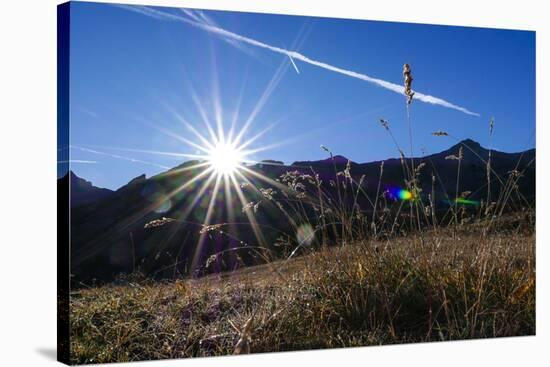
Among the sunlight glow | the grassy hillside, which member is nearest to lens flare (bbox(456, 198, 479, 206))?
the grassy hillside

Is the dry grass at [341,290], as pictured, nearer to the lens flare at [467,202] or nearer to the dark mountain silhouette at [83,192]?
the lens flare at [467,202]

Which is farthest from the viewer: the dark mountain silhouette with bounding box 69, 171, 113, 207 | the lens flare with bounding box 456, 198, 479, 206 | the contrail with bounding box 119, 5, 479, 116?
the lens flare with bounding box 456, 198, 479, 206

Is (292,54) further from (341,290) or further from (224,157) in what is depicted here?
(341,290)

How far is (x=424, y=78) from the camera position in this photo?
203 inches

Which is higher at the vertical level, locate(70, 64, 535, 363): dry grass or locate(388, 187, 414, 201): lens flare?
locate(388, 187, 414, 201): lens flare

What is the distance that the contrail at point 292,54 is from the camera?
14.8ft

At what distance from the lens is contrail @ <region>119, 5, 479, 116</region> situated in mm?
4500

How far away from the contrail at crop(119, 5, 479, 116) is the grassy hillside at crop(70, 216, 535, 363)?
872mm

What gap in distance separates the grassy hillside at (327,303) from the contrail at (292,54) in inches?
34.3

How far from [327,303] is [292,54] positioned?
1521 mm

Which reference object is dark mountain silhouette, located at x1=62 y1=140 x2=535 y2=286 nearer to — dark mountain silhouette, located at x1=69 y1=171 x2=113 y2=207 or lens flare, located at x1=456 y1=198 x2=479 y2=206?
dark mountain silhouette, located at x1=69 y1=171 x2=113 y2=207

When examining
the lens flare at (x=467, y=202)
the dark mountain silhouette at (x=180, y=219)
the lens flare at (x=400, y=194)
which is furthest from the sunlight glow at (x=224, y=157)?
the lens flare at (x=467, y=202)

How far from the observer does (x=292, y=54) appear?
4789mm
